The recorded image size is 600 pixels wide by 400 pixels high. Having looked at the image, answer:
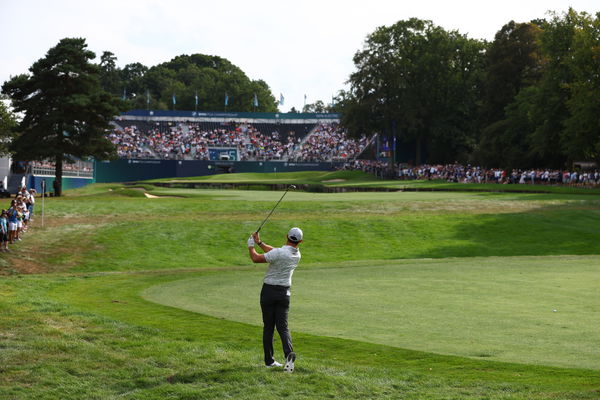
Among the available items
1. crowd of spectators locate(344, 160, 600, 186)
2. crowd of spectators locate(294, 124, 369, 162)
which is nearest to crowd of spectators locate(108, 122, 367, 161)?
crowd of spectators locate(294, 124, 369, 162)

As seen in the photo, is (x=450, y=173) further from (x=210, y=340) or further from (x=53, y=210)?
(x=210, y=340)

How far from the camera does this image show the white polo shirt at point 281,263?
1210cm

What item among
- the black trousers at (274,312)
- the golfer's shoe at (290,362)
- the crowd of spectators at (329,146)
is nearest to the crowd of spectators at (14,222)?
the black trousers at (274,312)

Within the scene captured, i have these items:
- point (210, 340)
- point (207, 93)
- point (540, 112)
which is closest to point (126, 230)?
point (210, 340)

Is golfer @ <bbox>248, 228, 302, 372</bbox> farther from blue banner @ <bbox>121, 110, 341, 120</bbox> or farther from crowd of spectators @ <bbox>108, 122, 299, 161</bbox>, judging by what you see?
blue banner @ <bbox>121, 110, 341, 120</bbox>

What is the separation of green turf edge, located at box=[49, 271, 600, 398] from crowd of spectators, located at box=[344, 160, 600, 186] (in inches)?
2144

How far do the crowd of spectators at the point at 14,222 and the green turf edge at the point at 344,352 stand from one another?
12.3 metres

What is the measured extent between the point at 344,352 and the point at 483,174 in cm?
6876

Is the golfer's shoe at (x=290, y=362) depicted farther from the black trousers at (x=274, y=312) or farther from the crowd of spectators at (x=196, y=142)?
the crowd of spectators at (x=196, y=142)

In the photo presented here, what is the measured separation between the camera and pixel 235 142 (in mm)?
120062

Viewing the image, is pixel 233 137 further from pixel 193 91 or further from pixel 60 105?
pixel 60 105

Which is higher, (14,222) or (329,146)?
(329,146)

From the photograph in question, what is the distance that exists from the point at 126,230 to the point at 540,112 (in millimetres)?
48492

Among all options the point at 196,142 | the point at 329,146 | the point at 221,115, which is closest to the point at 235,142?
the point at 196,142
